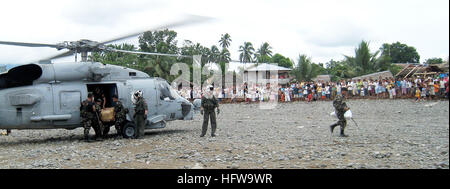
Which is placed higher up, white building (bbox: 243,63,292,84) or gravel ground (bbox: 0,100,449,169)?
white building (bbox: 243,63,292,84)

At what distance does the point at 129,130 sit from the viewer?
1360cm

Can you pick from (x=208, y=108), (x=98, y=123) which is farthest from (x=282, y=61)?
(x=98, y=123)

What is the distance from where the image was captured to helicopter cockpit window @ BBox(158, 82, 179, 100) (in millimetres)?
14438

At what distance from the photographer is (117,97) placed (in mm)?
13664

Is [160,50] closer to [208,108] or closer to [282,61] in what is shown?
[282,61]

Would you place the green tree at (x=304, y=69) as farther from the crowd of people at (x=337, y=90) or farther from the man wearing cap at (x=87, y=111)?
the man wearing cap at (x=87, y=111)

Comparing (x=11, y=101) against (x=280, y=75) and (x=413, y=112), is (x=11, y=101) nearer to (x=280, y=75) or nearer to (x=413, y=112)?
(x=413, y=112)

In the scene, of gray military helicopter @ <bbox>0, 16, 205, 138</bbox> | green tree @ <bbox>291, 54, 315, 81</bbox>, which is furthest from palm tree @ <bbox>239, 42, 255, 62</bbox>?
gray military helicopter @ <bbox>0, 16, 205, 138</bbox>

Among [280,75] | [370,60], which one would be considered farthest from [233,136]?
[280,75]

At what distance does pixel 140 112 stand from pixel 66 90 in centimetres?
260

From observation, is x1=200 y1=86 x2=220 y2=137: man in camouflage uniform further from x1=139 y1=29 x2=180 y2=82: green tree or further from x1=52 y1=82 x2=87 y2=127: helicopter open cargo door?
x1=139 y1=29 x2=180 y2=82: green tree

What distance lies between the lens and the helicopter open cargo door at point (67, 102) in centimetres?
1284

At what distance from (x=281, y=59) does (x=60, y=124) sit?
67.5 meters

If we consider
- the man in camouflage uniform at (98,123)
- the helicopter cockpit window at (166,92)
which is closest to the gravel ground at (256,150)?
the man in camouflage uniform at (98,123)
